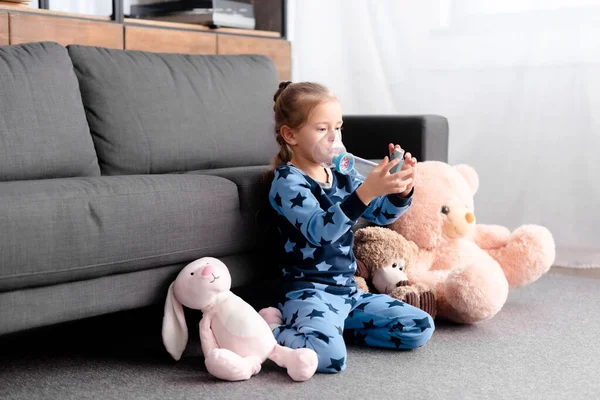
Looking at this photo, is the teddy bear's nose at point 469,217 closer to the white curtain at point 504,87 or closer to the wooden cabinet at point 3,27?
the white curtain at point 504,87

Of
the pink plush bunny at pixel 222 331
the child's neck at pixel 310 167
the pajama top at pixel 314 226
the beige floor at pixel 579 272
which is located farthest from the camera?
the beige floor at pixel 579 272

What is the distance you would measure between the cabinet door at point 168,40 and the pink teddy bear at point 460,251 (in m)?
1.24

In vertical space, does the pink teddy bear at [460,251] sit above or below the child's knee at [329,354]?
above

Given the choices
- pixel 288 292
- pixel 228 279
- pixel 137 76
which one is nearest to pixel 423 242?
pixel 288 292

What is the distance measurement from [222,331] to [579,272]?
1.74 m

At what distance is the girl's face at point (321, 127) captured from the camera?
72.5 inches

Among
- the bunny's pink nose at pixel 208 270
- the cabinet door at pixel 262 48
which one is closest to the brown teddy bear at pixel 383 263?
the bunny's pink nose at pixel 208 270

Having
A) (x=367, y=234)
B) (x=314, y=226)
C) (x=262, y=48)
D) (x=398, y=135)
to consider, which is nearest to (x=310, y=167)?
(x=314, y=226)

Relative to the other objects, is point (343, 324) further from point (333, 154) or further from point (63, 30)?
point (63, 30)

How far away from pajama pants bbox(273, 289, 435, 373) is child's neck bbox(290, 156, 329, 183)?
10.9 inches

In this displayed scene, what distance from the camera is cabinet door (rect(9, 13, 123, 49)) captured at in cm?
253

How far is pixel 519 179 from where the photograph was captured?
3129 mm

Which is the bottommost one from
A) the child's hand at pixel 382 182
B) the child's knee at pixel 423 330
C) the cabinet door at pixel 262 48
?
the child's knee at pixel 423 330

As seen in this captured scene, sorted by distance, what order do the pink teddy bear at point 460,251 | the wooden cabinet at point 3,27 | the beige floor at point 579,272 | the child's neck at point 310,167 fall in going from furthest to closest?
the beige floor at point 579,272, the wooden cabinet at point 3,27, the pink teddy bear at point 460,251, the child's neck at point 310,167
